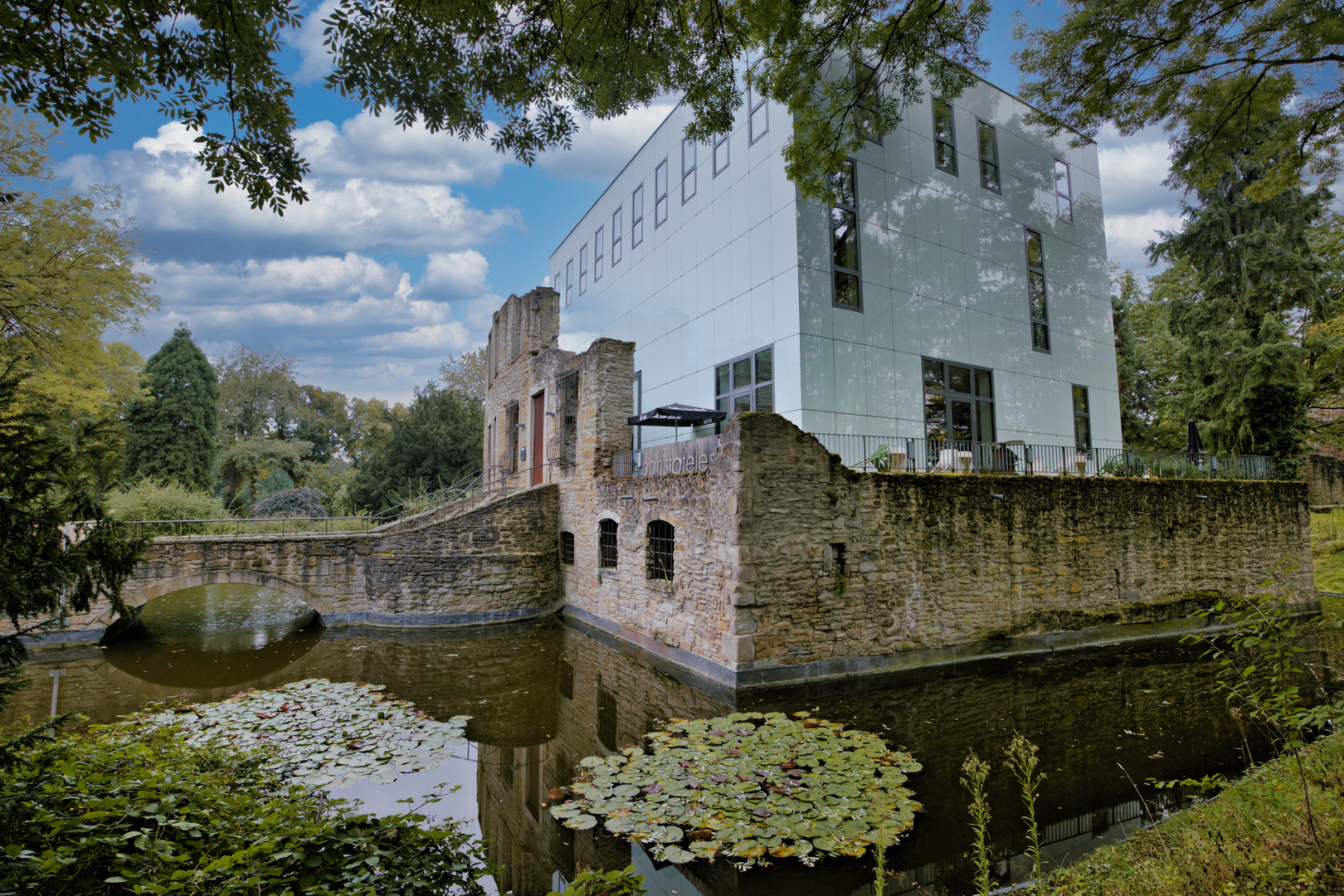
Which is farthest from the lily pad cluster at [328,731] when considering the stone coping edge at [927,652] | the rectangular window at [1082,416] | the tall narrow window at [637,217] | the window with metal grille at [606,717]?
the rectangular window at [1082,416]

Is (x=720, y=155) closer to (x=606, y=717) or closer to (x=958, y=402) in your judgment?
(x=958, y=402)

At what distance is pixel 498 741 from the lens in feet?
20.6

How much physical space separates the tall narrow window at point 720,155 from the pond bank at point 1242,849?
1266 cm

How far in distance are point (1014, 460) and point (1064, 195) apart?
8958 millimetres

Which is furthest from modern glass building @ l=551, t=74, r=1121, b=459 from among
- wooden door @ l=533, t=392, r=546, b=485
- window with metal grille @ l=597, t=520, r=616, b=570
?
window with metal grille @ l=597, t=520, r=616, b=570

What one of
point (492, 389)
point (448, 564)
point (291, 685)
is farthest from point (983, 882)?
point (492, 389)

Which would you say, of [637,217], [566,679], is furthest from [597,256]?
[566,679]

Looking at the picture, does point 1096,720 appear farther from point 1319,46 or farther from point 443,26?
point 443,26

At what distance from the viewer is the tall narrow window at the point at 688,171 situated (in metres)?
14.2

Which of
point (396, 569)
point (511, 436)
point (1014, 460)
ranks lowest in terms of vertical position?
point (396, 569)

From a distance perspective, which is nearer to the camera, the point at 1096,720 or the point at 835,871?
the point at 835,871

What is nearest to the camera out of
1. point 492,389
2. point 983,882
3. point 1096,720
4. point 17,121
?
point 983,882

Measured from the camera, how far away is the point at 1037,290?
1461 centimetres

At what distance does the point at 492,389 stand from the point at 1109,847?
61.1 feet
